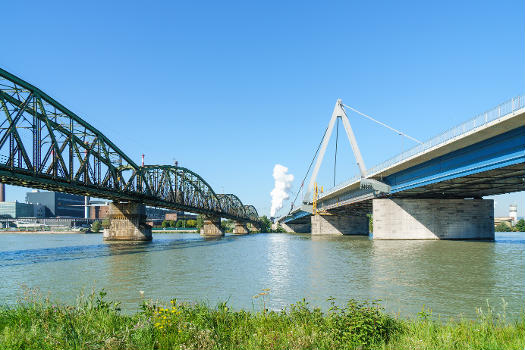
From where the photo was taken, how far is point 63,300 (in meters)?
18.5

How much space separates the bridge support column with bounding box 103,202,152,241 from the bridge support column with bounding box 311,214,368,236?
55255mm

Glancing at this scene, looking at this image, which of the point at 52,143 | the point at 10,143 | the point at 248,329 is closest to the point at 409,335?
the point at 248,329

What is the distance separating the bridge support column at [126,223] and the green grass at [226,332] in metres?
76.3

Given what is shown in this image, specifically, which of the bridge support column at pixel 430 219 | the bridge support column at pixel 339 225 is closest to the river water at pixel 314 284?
the bridge support column at pixel 430 219

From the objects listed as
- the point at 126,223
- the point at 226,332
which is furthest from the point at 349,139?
the point at 226,332

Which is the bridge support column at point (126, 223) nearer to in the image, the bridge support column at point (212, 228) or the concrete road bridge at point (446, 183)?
the concrete road bridge at point (446, 183)

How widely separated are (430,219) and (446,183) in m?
15.1

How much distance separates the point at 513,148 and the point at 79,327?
4161cm

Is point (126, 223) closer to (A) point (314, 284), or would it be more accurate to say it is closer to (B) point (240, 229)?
(A) point (314, 284)

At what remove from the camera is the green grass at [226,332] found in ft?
28.9

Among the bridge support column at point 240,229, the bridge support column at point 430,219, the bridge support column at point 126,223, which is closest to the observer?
the bridge support column at point 430,219

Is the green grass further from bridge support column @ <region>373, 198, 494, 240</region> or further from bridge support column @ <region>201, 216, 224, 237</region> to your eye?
bridge support column @ <region>201, 216, 224, 237</region>

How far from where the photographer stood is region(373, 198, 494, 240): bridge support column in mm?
67562

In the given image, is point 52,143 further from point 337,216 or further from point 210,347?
point 337,216
